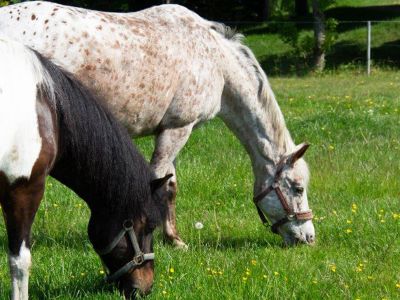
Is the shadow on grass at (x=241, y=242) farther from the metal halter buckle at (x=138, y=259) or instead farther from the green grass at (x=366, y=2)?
the green grass at (x=366, y=2)

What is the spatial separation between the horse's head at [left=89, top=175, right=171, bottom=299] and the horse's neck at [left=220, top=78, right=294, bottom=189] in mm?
2109

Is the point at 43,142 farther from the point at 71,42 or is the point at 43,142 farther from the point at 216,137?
the point at 216,137

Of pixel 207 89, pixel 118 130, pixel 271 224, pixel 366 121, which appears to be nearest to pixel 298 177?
pixel 271 224

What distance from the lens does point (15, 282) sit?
4305 millimetres

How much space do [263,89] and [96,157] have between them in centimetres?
249

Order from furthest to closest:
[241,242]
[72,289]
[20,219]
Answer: [241,242]
[72,289]
[20,219]

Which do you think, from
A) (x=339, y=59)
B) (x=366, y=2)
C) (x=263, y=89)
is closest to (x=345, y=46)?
(x=339, y=59)

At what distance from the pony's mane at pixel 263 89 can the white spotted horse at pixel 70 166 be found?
2180mm

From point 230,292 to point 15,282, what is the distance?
4.14 feet

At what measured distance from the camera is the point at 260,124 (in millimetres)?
6707

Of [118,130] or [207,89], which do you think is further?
[207,89]

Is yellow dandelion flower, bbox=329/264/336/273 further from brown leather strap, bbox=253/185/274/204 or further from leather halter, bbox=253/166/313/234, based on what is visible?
brown leather strap, bbox=253/185/274/204

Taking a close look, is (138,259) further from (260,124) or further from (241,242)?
(260,124)

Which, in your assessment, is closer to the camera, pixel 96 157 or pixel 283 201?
pixel 96 157
